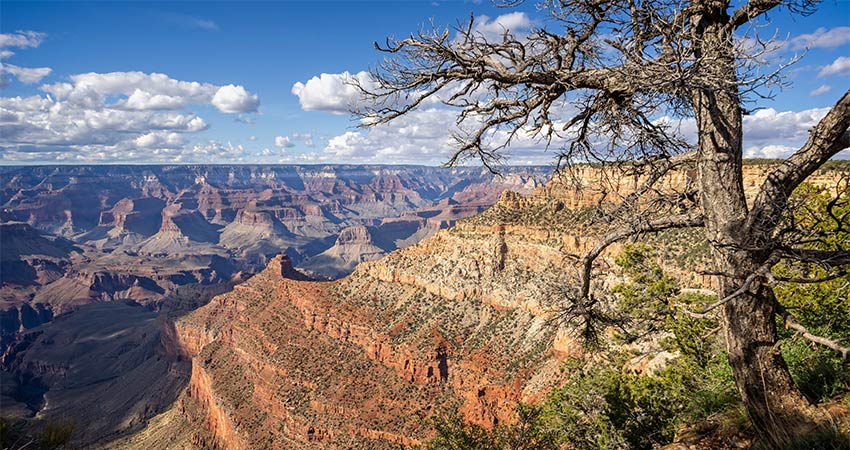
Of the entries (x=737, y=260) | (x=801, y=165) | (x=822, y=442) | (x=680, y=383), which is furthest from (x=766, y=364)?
(x=680, y=383)

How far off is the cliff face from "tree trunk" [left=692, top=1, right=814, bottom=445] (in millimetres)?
30259

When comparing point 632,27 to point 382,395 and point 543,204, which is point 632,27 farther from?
point 543,204

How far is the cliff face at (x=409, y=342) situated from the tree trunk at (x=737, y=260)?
30.3 metres

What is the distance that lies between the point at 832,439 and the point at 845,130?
323 cm

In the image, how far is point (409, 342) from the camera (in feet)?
168

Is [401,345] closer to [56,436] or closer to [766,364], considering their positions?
[56,436]

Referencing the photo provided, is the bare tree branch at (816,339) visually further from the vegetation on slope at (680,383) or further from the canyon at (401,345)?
the canyon at (401,345)

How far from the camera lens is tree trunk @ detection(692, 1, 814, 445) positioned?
4.96 m

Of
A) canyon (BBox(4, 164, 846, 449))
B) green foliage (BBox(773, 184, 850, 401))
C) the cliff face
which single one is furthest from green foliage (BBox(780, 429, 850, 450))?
the cliff face

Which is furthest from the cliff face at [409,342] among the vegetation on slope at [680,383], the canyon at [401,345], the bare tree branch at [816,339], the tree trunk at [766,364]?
the bare tree branch at [816,339]

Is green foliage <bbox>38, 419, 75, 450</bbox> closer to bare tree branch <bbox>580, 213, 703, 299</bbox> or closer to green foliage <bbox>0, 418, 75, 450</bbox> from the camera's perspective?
green foliage <bbox>0, 418, 75, 450</bbox>

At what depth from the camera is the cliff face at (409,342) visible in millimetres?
40156

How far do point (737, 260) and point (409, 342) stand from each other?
48.1 metres

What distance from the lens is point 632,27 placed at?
569 cm
